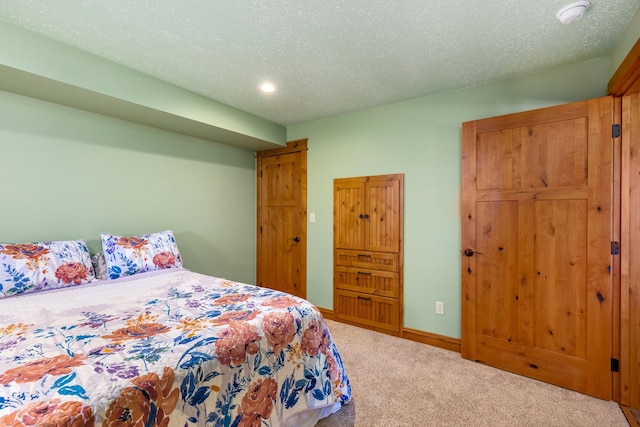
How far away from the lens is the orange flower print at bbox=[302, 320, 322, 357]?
155 centimetres

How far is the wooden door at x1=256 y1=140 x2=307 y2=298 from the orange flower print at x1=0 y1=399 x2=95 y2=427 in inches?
110

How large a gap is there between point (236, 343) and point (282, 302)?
0.46 m

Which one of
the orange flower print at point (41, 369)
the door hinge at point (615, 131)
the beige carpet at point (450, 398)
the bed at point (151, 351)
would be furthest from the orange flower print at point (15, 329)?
the door hinge at point (615, 131)

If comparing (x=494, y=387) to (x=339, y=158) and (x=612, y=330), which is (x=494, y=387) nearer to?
(x=612, y=330)

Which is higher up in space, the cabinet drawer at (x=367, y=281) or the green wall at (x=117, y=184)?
the green wall at (x=117, y=184)

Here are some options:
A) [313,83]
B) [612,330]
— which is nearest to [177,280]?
[313,83]

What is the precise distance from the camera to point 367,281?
3035 mm

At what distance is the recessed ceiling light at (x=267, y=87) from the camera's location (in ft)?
8.08

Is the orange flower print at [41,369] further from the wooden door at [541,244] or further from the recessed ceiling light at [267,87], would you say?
the wooden door at [541,244]

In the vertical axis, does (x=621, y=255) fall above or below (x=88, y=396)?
above

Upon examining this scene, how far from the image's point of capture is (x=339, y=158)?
3279mm

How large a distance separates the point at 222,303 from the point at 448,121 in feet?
8.05

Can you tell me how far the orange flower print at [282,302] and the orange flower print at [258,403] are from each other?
373 millimetres

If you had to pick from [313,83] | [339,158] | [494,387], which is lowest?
[494,387]
